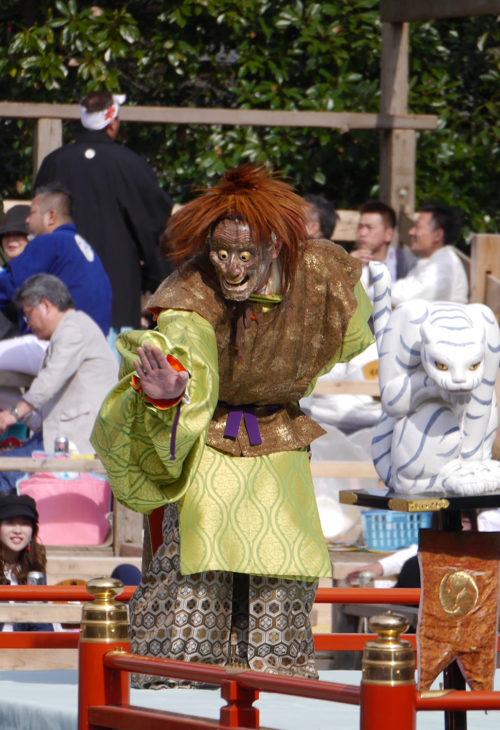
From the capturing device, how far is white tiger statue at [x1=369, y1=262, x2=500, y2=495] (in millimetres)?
4062

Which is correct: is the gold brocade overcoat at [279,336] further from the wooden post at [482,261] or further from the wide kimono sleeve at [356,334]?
the wooden post at [482,261]

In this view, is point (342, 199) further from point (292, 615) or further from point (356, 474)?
point (292, 615)

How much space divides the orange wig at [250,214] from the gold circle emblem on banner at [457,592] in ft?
2.79

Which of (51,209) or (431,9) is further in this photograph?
(431,9)

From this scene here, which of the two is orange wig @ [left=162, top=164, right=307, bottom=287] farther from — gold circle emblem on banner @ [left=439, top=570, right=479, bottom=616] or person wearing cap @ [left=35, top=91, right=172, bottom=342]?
person wearing cap @ [left=35, top=91, right=172, bottom=342]

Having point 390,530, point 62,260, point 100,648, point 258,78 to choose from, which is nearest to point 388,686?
point 100,648

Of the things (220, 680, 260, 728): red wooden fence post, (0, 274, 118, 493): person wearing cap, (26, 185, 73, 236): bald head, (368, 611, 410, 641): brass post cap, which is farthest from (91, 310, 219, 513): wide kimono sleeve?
(26, 185, 73, 236): bald head

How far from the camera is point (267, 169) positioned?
4070mm

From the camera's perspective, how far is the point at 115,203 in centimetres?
751

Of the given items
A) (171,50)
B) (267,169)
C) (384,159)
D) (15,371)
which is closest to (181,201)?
(171,50)

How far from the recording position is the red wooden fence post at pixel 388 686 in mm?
2979

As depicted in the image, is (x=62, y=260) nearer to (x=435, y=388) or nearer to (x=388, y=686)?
(x=435, y=388)

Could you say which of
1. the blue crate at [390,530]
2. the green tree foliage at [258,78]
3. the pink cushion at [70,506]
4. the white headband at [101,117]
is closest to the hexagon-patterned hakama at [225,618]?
the pink cushion at [70,506]

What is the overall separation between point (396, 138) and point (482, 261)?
5.10 ft
